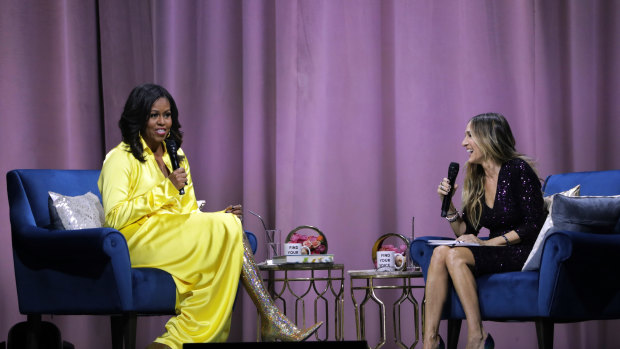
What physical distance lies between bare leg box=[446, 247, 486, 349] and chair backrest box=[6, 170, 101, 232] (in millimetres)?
1817

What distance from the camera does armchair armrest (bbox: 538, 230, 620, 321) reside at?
2.69m

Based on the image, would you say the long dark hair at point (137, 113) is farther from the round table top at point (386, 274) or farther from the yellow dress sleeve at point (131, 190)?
the round table top at point (386, 274)

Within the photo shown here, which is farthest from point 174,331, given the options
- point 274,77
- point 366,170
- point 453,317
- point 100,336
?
point 274,77

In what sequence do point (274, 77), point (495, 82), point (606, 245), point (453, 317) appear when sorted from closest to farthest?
point (606, 245), point (453, 317), point (495, 82), point (274, 77)

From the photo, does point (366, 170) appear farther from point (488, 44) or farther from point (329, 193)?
point (488, 44)

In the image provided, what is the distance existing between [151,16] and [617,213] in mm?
3025

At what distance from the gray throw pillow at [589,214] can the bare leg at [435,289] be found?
1.66 ft

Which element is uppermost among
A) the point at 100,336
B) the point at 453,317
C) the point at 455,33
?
the point at 455,33

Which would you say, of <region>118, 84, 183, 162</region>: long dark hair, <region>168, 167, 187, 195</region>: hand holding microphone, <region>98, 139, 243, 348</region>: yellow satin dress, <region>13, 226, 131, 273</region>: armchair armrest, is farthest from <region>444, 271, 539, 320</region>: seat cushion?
<region>118, 84, 183, 162</region>: long dark hair

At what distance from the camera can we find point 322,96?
424cm

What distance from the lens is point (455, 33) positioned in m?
4.18

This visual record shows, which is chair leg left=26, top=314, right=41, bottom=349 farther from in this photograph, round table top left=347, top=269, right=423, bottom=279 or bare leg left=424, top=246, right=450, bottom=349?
bare leg left=424, top=246, right=450, bottom=349

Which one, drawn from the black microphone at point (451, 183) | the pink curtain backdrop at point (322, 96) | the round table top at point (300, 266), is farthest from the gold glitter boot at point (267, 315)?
the pink curtain backdrop at point (322, 96)

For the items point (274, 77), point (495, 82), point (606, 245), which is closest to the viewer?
point (606, 245)
